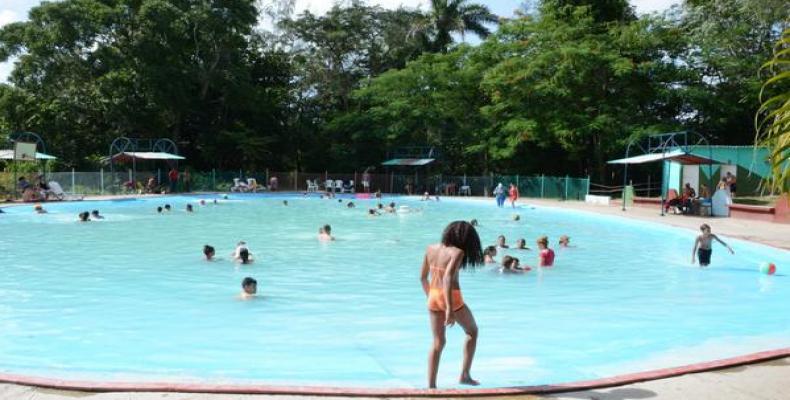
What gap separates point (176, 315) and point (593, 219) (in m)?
20.7

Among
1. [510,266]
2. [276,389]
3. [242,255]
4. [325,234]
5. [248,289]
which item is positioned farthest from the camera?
[325,234]

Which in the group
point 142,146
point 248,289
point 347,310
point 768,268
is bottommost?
point 347,310

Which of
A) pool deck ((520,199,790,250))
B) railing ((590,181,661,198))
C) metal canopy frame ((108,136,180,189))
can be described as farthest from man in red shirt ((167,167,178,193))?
railing ((590,181,661,198))

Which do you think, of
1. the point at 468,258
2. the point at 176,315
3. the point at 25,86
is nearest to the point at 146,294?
the point at 176,315

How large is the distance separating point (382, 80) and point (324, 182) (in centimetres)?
809

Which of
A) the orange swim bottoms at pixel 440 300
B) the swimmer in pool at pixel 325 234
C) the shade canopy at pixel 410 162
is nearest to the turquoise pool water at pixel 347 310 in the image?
the swimmer in pool at pixel 325 234

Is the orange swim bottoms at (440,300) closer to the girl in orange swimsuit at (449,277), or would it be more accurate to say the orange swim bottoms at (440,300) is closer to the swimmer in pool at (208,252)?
the girl in orange swimsuit at (449,277)

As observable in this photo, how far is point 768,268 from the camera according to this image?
557 inches

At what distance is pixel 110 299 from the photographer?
11242 millimetres

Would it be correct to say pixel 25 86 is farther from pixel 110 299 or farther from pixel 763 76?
pixel 763 76

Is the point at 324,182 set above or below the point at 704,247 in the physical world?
above

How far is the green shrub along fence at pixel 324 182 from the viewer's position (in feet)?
119

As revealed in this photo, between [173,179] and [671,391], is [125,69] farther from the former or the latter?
[671,391]

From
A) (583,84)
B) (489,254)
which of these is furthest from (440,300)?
(583,84)
